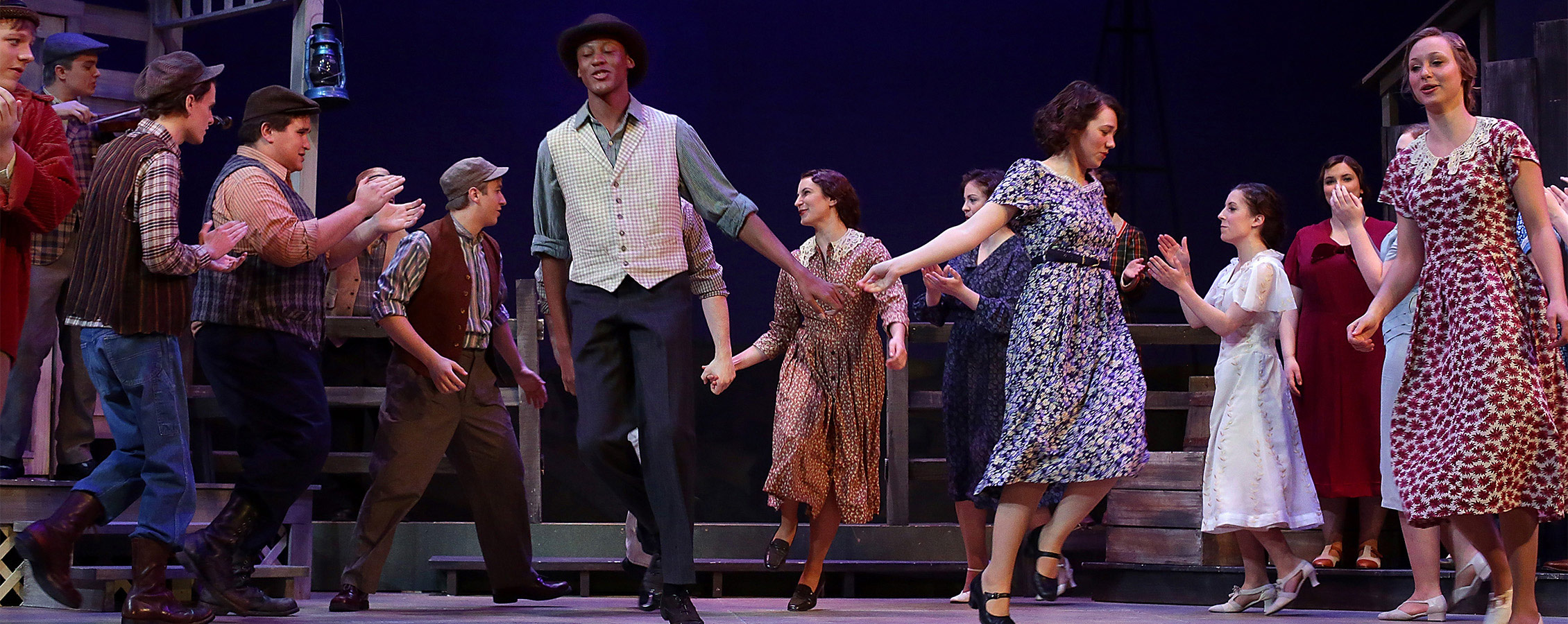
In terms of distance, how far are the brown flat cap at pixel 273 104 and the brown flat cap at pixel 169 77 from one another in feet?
0.79

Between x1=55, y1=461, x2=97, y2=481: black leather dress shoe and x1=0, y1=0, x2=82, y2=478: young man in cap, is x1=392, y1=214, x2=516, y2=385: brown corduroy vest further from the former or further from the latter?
x1=55, y1=461, x2=97, y2=481: black leather dress shoe

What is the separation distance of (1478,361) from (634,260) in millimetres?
2137

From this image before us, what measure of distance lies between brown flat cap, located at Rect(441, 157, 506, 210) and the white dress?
265cm

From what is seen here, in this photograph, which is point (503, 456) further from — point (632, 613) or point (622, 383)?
point (622, 383)

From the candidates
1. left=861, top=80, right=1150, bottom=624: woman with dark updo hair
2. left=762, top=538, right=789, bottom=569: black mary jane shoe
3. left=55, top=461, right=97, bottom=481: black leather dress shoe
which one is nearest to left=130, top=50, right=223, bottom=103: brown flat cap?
left=55, top=461, right=97, bottom=481: black leather dress shoe

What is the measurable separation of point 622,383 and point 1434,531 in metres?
2.70

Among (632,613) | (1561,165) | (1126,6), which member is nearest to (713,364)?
(632,613)

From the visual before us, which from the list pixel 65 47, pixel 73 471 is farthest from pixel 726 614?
pixel 65 47

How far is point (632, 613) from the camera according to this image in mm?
4172

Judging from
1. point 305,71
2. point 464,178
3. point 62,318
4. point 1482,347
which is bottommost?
point 1482,347

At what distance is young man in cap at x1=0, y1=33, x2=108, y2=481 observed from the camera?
4.62 metres

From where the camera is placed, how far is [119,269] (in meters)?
3.44

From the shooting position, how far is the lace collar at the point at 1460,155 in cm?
338

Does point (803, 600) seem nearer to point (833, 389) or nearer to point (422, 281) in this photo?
point (833, 389)
